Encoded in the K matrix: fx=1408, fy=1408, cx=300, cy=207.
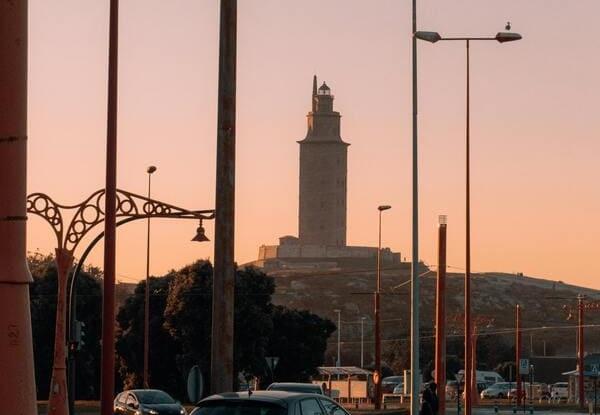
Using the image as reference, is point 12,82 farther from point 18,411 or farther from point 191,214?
point 191,214

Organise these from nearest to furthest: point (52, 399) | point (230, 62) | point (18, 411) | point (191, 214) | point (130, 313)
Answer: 1. point (18, 411)
2. point (230, 62)
3. point (52, 399)
4. point (191, 214)
5. point (130, 313)

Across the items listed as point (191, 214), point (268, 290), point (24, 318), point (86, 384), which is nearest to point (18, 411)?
point (24, 318)

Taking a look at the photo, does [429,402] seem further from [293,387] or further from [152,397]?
[152,397]

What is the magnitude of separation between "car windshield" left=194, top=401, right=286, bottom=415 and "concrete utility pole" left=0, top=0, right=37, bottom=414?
1230 cm

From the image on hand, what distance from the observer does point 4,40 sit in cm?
475

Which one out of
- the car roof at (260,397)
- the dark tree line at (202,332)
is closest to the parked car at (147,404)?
the dark tree line at (202,332)

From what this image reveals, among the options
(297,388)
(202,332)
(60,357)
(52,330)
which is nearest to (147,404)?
(297,388)

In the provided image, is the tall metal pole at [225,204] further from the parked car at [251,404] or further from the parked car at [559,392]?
the parked car at [559,392]

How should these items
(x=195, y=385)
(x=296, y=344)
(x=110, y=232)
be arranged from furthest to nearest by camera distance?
(x=296, y=344) → (x=110, y=232) → (x=195, y=385)

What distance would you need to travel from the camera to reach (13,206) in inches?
189

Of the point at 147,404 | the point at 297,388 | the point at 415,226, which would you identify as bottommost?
the point at 147,404

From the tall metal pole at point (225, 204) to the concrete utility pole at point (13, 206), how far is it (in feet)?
37.8

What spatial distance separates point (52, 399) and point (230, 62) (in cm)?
1420

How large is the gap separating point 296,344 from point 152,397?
35.0 meters
